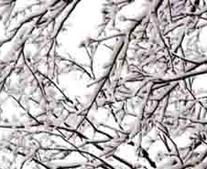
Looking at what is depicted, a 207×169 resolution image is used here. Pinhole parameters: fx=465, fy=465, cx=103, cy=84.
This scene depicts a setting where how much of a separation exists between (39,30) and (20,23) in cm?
40

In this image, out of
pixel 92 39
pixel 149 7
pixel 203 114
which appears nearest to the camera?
pixel 149 7

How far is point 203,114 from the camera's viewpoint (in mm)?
5430

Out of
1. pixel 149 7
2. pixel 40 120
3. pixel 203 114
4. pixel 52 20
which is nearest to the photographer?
pixel 149 7

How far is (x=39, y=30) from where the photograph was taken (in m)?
3.29

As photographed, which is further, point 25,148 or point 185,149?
point 25,148

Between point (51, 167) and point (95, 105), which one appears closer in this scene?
point (95, 105)

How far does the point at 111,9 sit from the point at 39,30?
0.96 m

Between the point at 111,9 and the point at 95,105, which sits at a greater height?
the point at 111,9

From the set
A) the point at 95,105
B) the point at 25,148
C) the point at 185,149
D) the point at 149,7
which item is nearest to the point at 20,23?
the point at 95,105

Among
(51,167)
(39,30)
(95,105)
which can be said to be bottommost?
(95,105)

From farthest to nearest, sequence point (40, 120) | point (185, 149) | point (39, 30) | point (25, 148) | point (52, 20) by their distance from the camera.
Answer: point (25, 148), point (40, 120), point (185, 149), point (39, 30), point (52, 20)

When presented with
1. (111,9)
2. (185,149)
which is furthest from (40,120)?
(111,9)

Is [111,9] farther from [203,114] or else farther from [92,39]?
[203,114]

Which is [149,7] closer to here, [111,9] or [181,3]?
[111,9]
